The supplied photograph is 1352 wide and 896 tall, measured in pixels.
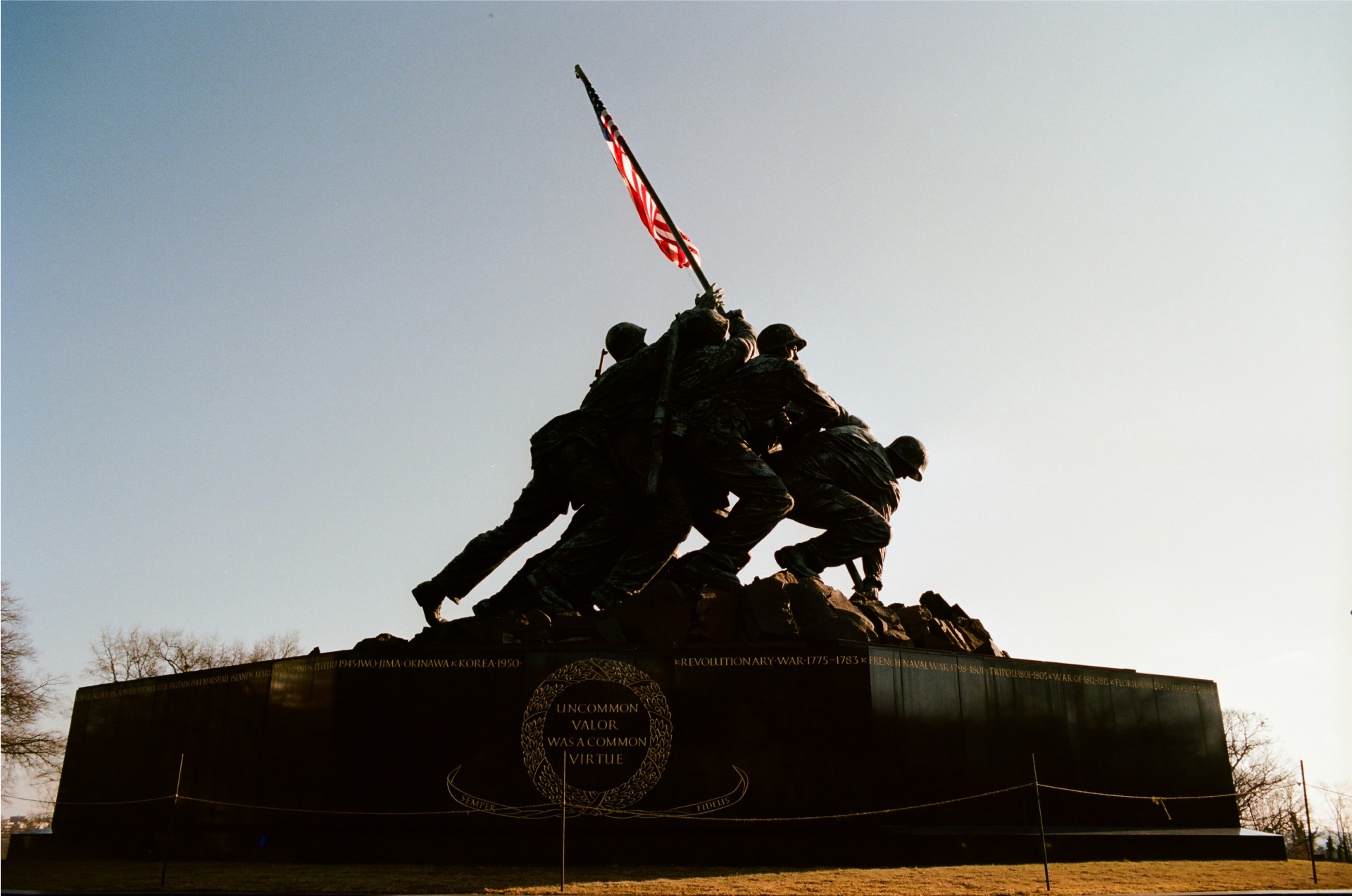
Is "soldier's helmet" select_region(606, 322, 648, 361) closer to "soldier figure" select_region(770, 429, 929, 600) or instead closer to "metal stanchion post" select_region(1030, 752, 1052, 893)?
"soldier figure" select_region(770, 429, 929, 600)

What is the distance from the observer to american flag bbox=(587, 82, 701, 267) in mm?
16203

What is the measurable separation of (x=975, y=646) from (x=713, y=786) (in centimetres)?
417

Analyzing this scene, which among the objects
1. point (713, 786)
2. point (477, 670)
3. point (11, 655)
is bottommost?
point (713, 786)

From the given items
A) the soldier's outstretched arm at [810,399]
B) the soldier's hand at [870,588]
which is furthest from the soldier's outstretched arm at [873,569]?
the soldier's outstretched arm at [810,399]

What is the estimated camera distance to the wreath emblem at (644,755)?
986 cm

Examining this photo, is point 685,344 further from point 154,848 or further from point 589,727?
point 154,848

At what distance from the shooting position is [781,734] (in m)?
10.0

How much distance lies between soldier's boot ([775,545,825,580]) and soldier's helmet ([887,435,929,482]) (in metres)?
2.17

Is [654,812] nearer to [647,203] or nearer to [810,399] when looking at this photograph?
[810,399]

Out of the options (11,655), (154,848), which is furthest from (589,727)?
(11,655)

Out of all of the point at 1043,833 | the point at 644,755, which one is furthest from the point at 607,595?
the point at 1043,833

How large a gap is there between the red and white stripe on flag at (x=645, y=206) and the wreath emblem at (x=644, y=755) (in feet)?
25.7

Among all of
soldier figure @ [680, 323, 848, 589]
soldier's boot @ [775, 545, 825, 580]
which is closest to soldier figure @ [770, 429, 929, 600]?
soldier's boot @ [775, 545, 825, 580]

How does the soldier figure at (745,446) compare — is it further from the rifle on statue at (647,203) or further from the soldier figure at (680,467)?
the rifle on statue at (647,203)
